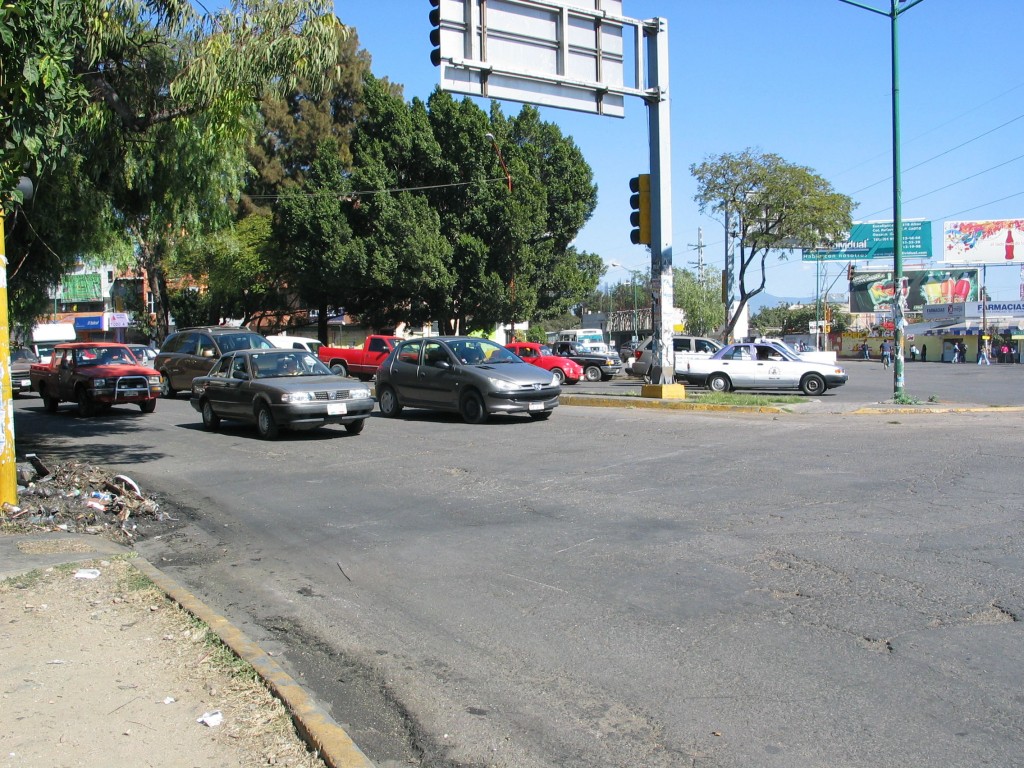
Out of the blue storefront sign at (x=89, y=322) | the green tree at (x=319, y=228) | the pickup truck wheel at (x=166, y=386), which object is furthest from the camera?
the blue storefront sign at (x=89, y=322)

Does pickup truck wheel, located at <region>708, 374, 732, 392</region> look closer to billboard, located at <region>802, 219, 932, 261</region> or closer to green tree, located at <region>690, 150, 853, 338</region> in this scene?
green tree, located at <region>690, 150, 853, 338</region>

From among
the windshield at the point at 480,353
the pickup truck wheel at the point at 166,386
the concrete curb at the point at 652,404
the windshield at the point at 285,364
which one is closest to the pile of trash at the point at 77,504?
the windshield at the point at 285,364

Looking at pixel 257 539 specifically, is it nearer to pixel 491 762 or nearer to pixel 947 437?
pixel 491 762

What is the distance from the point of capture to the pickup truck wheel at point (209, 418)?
640 inches

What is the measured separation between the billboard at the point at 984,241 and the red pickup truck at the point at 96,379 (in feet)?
236

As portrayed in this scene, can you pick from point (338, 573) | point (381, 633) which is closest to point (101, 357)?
point (338, 573)

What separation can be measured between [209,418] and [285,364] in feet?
6.52

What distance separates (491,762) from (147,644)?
2.43 meters

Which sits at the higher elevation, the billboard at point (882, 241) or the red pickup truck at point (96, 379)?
the billboard at point (882, 241)

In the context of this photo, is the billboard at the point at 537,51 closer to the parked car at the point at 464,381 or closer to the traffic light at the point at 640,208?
the traffic light at the point at 640,208

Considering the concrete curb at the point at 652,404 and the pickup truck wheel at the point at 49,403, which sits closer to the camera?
the concrete curb at the point at 652,404

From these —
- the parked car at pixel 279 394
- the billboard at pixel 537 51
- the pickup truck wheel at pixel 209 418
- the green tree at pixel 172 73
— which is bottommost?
the pickup truck wheel at pixel 209 418

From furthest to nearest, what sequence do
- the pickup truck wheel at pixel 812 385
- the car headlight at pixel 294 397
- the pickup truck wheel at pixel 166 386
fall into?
the pickup truck wheel at pixel 812 385 < the pickup truck wheel at pixel 166 386 < the car headlight at pixel 294 397

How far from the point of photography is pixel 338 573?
7.01 m
